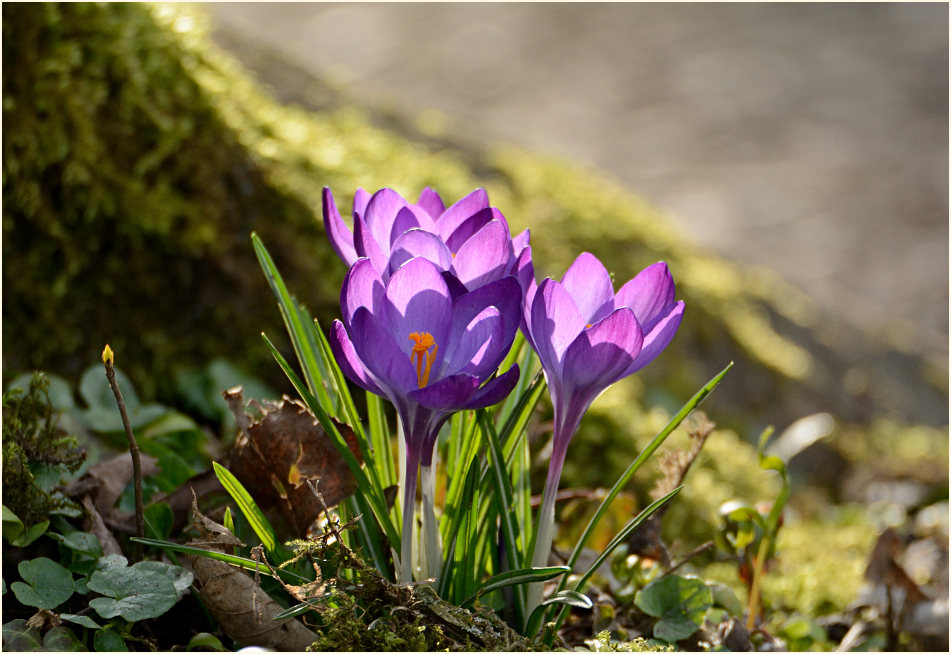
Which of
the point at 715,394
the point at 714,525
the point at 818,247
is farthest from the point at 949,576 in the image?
the point at 818,247

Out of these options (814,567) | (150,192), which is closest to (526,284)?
(150,192)

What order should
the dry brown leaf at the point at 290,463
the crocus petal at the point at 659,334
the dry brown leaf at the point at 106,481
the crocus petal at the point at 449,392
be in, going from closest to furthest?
the crocus petal at the point at 449,392
the crocus petal at the point at 659,334
the dry brown leaf at the point at 290,463
the dry brown leaf at the point at 106,481

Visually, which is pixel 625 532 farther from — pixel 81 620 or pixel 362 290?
pixel 81 620

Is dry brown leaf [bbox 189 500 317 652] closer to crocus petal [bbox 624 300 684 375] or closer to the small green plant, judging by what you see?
the small green plant

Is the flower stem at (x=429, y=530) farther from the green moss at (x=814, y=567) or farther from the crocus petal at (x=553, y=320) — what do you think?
the green moss at (x=814, y=567)

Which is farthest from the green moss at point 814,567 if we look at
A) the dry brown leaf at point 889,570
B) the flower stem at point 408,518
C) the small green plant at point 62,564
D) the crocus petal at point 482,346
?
the small green plant at point 62,564

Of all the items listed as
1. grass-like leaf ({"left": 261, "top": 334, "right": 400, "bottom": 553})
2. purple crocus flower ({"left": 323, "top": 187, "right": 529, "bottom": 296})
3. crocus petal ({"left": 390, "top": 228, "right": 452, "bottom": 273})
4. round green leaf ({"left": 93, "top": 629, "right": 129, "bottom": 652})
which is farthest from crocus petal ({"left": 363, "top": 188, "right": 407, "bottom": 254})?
round green leaf ({"left": 93, "top": 629, "right": 129, "bottom": 652})
